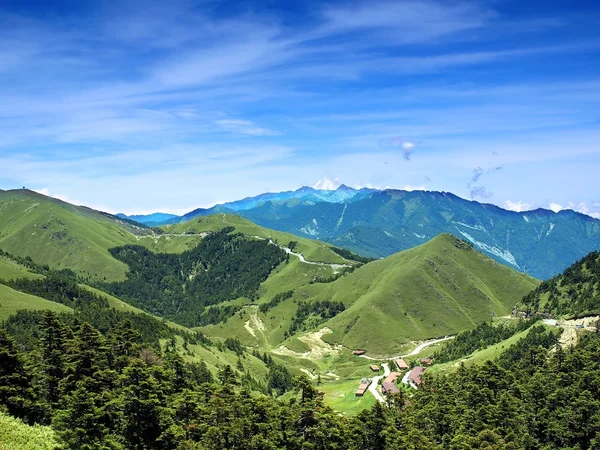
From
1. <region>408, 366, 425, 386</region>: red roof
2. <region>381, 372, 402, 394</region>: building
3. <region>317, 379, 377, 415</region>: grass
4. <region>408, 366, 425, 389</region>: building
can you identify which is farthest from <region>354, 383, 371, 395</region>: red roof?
<region>408, 366, 425, 386</region>: red roof

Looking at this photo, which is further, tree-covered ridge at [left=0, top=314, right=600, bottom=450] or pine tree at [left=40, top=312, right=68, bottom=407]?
pine tree at [left=40, top=312, right=68, bottom=407]

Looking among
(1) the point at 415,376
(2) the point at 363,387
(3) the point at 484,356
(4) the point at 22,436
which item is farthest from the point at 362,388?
(4) the point at 22,436

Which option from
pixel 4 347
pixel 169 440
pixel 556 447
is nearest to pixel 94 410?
pixel 169 440

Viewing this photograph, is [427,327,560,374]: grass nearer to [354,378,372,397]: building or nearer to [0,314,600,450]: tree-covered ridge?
[354,378,372,397]: building

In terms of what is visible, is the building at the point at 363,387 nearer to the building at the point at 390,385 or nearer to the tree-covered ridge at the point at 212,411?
the building at the point at 390,385

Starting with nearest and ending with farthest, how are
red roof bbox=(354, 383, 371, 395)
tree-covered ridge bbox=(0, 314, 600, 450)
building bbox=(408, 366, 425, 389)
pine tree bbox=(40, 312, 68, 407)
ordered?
tree-covered ridge bbox=(0, 314, 600, 450) → pine tree bbox=(40, 312, 68, 407) → building bbox=(408, 366, 425, 389) → red roof bbox=(354, 383, 371, 395)

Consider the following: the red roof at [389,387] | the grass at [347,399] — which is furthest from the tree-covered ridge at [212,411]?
the red roof at [389,387]

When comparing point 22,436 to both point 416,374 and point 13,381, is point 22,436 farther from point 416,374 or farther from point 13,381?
point 416,374

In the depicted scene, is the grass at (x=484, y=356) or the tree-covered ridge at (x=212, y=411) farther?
the grass at (x=484, y=356)
